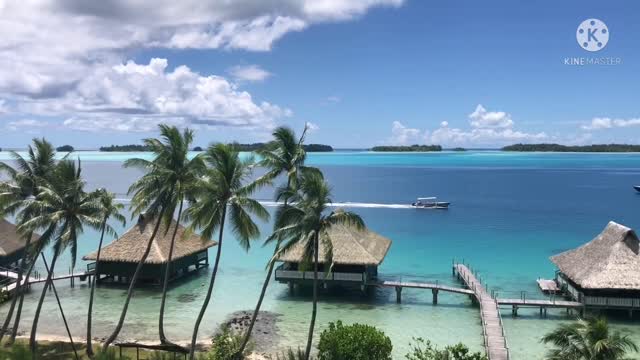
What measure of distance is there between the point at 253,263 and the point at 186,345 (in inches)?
768

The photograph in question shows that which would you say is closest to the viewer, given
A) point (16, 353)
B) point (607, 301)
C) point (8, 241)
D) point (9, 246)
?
point (16, 353)

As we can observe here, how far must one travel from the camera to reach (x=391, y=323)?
2973 centimetres

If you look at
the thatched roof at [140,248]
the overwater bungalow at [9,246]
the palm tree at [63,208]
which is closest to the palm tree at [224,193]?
the palm tree at [63,208]

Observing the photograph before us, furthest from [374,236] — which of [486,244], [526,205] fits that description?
[526,205]

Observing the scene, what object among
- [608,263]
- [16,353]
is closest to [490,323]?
[608,263]

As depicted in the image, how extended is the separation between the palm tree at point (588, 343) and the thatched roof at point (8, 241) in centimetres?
3470

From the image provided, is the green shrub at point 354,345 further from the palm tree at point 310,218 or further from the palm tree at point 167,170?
the palm tree at point 167,170

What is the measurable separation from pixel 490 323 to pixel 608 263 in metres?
8.57

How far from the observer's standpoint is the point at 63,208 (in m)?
21.4

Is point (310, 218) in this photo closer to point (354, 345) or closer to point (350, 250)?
point (354, 345)

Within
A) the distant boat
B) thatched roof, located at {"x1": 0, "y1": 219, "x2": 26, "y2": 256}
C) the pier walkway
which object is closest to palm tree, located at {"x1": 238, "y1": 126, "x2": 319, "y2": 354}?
the pier walkway

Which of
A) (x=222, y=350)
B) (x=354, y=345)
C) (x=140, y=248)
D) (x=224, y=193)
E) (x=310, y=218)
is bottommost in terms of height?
(x=222, y=350)

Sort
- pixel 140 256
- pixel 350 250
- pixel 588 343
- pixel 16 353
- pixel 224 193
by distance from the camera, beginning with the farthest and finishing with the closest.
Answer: pixel 140 256 → pixel 350 250 → pixel 16 353 → pixel 224 193 → pixel 588 343

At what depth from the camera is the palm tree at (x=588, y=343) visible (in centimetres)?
1357
